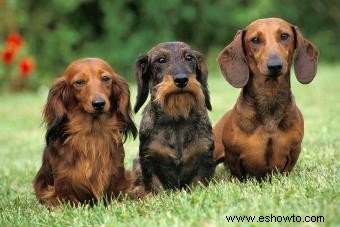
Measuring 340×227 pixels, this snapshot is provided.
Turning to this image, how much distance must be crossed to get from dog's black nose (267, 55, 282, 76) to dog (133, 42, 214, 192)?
600 millimetres

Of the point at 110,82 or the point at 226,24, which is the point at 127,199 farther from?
the point at 226,24

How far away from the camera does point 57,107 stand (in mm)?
5672

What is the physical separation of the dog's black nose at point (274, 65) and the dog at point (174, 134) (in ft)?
1.97

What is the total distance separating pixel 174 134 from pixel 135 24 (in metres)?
18.8

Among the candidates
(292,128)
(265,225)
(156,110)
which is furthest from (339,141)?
(265,225)

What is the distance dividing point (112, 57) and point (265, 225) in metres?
19.5

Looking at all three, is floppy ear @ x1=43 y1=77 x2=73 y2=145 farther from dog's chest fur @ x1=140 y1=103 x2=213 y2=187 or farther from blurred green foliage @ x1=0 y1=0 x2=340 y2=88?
blurred green foliage @ x1=0 y1=0 x2=340 y2=88

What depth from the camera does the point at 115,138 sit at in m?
5.77

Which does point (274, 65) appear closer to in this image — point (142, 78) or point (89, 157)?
point (142, 78)

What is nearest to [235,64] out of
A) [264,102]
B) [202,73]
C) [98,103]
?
[202,73]

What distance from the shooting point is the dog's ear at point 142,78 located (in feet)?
20.0

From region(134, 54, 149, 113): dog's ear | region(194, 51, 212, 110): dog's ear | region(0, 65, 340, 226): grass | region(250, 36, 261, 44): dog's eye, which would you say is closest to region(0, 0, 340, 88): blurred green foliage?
region(0, 65, 340, 226): grass

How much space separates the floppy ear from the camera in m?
5.67

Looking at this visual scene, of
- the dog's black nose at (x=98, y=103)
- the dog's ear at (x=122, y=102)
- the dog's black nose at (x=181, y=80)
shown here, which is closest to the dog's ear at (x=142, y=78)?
the dog's ear at (x=122, y=102)
